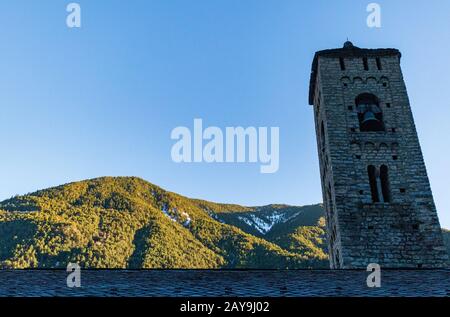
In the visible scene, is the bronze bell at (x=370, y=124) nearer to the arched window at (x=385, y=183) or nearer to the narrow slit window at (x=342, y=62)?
the arched window at (x=385, y=183)

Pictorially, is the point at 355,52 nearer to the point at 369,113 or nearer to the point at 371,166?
the point at 369,113

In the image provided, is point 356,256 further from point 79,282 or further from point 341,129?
point 79,282

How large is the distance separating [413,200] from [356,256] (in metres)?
3.06

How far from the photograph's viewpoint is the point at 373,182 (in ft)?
57.6

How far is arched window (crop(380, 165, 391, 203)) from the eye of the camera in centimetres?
1733

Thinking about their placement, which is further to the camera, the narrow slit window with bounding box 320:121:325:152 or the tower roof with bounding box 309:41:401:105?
the tower roof with bounding box 309:41:401:105

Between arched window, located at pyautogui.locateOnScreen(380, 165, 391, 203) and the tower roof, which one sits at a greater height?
the tower roof

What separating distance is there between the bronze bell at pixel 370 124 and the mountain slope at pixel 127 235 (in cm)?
1962

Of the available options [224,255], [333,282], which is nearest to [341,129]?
[333,282]

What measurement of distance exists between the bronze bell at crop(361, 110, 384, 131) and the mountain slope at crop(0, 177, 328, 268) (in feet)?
64.4

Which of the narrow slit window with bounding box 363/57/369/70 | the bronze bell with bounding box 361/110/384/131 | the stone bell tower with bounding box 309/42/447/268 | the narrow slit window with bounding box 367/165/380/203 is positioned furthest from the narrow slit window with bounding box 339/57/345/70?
the narrow slit window with bounding box 367/165/380/203

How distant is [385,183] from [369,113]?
107 inches

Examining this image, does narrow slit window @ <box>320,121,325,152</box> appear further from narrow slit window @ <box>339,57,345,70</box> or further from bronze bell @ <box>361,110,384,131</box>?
→ narrow slit window @ <box>339,57,345,70</box>

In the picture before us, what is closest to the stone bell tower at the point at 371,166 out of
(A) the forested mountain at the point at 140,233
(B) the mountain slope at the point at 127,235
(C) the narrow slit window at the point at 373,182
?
(C) the narrow slit window at the point at 373,182
